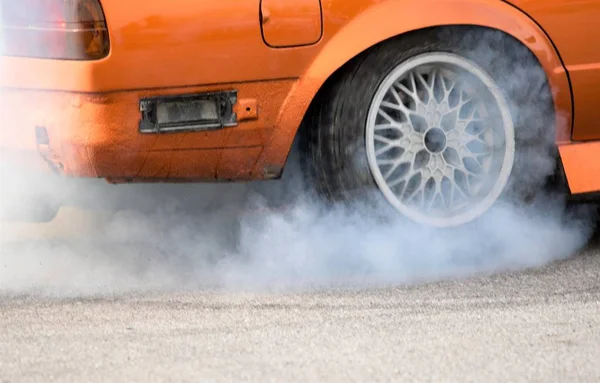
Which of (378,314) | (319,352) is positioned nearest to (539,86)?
(378,314)

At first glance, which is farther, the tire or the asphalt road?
the tire

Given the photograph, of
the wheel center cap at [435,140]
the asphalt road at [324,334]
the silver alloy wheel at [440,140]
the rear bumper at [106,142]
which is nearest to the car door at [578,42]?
the silver alloy wheel at [440,140]

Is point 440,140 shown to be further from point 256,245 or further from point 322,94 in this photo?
point 256,245

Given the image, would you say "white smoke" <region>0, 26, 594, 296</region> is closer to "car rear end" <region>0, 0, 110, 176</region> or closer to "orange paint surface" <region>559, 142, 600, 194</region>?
"orange paint surface" <region>559, 142, 600, 194</region>

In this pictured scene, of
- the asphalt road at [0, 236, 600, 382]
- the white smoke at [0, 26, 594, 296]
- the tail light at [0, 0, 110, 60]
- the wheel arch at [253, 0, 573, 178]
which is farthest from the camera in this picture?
the white smoke at [0, 26, 594, 296]

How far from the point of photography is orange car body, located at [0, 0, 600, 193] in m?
5.06

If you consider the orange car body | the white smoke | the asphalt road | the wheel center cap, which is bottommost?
the white smoke

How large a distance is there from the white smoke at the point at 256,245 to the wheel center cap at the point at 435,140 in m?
0.31

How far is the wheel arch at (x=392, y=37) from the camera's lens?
5254mm

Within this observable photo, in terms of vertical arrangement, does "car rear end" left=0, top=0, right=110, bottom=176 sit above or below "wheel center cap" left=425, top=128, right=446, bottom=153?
above

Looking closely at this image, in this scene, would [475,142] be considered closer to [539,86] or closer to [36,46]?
[539,86]

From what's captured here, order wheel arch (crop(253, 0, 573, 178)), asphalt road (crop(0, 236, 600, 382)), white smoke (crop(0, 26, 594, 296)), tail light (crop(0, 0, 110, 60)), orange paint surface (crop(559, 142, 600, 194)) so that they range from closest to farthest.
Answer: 1. asphalt road (crop(0, 236, 600, 382))
2. tail light (crop(0, 0, 110, 60))
3. wheel arch (crop(253, 0, 573, 178))
4. white smoke (crop(0, 26, 594, 296))
5. orange paint surface (crop(559, 142, 600, 194))

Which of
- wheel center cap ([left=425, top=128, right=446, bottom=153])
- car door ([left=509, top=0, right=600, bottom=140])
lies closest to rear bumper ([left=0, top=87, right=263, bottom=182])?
wheel center cap ([left=425, top=128, right=446, bottom=153])

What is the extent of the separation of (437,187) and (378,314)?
97cm
